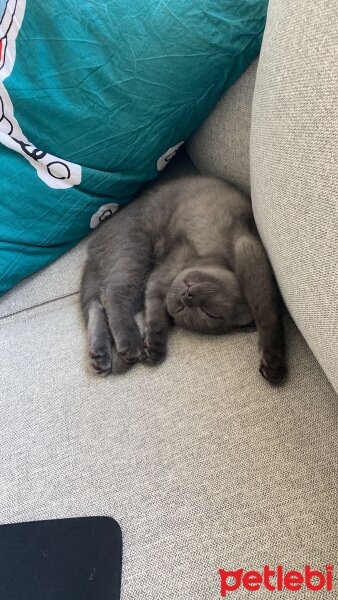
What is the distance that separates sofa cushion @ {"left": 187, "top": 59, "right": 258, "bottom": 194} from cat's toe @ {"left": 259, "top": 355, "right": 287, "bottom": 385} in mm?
464

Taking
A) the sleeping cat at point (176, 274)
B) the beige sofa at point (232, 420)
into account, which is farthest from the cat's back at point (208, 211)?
the beige sofa at point (232, 420)

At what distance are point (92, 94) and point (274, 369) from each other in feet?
2.19

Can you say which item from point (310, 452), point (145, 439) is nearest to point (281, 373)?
point (310, 452)

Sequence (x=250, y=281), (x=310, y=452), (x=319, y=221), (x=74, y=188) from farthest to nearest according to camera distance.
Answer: (x=74, y=188) < (x=250, y=281) < (x=310, y=452) < (x=319, y=221)

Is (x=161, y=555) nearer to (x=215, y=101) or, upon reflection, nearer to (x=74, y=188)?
(x=74, y=188)

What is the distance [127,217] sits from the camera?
1.24 m

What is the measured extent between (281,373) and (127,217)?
0.58m

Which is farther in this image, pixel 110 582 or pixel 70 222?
pixel 70 222

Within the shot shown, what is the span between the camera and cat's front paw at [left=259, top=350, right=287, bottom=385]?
0.87 meters

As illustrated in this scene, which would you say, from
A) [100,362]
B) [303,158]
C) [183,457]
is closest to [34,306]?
[100,362]

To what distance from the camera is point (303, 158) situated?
0.68 meters

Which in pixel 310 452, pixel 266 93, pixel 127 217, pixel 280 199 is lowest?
pixel 310 452

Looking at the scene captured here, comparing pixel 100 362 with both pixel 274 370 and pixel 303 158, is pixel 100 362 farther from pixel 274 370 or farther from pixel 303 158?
pixel 303 158

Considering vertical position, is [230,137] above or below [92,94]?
below
